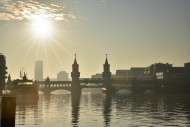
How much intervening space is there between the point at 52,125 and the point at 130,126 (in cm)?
955

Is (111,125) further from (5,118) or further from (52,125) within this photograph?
(5,118)

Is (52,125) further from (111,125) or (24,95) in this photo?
(24,95)

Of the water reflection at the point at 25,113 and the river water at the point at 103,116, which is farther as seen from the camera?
the water reflection at the point at 25,113

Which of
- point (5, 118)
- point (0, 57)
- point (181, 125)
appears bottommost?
point (181, 125)

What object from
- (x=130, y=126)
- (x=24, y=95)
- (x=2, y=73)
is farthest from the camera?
(x=2, y=73)

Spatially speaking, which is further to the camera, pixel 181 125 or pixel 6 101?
pixel 181 125

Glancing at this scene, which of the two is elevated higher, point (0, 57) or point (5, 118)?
point (0, 57)

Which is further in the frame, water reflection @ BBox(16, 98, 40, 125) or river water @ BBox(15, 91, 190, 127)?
water reflection @ BBox(16, 98, 40, 125)

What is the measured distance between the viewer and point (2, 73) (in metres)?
169

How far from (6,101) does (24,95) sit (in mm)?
102057

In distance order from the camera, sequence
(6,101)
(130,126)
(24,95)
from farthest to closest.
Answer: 1. (24,95)
2. (130,126)
3. (6,101)

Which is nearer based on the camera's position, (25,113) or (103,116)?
(103,116)

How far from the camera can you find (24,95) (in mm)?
116938

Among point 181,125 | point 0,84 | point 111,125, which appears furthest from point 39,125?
point 0,84
